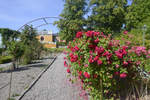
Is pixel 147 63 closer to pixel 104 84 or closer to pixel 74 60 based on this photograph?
pixel 104 84

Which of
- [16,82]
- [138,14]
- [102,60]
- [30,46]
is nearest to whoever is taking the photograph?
[102,60]

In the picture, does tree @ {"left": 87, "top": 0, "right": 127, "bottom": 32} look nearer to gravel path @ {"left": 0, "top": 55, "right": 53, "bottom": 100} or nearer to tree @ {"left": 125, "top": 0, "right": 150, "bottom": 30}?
tree @ {"left": 125, "top": 0, "right": 150, "bottom": 30}

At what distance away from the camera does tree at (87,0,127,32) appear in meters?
12.8

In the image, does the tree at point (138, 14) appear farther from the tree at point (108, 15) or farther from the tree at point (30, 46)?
the tree at point (30, 46)

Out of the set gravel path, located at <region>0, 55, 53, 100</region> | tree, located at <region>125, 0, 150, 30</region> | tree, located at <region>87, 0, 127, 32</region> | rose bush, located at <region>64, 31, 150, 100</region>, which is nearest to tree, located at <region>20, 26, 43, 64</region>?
gravel path, located at <region>0, 55, 53, 100</region>

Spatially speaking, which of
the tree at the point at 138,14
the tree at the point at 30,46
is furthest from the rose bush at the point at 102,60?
the tree at the point at 138,14

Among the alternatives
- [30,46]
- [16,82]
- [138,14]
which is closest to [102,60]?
[16,82]

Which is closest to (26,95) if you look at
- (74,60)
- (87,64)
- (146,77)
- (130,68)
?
(74,60)

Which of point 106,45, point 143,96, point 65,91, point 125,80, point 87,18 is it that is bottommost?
point 65,91

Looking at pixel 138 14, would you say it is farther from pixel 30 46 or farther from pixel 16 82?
pixel 16 82

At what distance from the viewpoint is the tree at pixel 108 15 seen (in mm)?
12758

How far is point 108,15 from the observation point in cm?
1334

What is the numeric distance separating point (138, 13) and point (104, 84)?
1323cm

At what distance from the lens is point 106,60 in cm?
239
